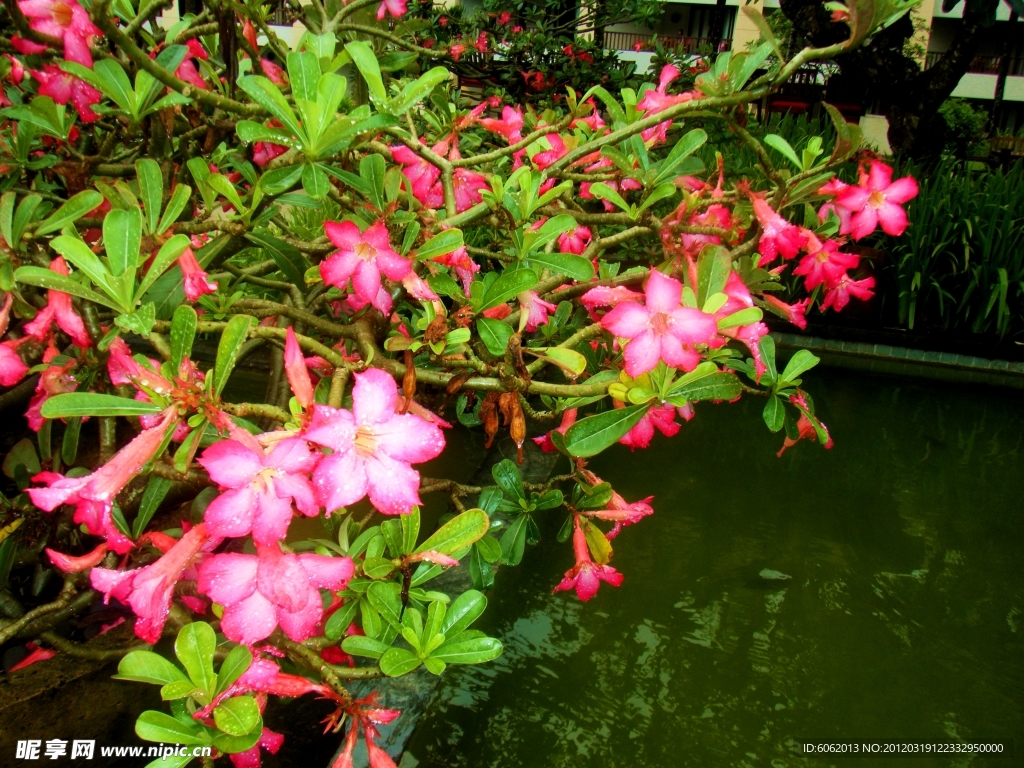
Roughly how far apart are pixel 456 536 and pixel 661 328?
28 centimetres

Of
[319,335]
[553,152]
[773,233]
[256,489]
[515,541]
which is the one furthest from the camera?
[553,152]

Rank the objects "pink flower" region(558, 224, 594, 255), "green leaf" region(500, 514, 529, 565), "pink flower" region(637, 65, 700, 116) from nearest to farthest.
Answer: "green leaf" region(500, 514, 529, 565)
"pink flower" region(637, 65, 700, 116)
"pink flower" region(558, 224, 594, 255)

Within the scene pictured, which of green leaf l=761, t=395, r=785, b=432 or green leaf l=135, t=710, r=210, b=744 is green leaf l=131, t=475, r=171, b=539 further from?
green leaf l=761, t=395, r=785, b=432

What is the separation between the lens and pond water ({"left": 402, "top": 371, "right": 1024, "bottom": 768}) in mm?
1149

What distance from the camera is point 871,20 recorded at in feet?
2.40

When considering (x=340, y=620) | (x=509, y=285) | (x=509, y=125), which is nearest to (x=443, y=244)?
(x=509, y=285)

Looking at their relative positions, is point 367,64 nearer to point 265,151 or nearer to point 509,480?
point 265,151

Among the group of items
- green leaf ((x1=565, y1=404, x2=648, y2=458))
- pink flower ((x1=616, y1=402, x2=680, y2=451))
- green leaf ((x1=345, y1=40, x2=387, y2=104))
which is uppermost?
green leaf ((x1=345, y1=40, x2=387, y2=104))

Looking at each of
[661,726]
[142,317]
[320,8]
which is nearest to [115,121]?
[320,8]

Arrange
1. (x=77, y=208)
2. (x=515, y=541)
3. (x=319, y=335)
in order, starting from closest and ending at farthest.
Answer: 1. (x=77, y=208)
2. (x=515, y=541)
3. (x=319, y=335)

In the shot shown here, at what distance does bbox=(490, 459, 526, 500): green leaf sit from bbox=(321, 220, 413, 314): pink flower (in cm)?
32

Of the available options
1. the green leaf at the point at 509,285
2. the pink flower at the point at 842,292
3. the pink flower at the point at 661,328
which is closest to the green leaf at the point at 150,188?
the green leaf at the point at 509,285

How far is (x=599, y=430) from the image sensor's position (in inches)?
29.9

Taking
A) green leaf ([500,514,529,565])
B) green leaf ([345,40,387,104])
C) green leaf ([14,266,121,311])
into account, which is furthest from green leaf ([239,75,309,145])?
green leaf ([500,514,529,565])
